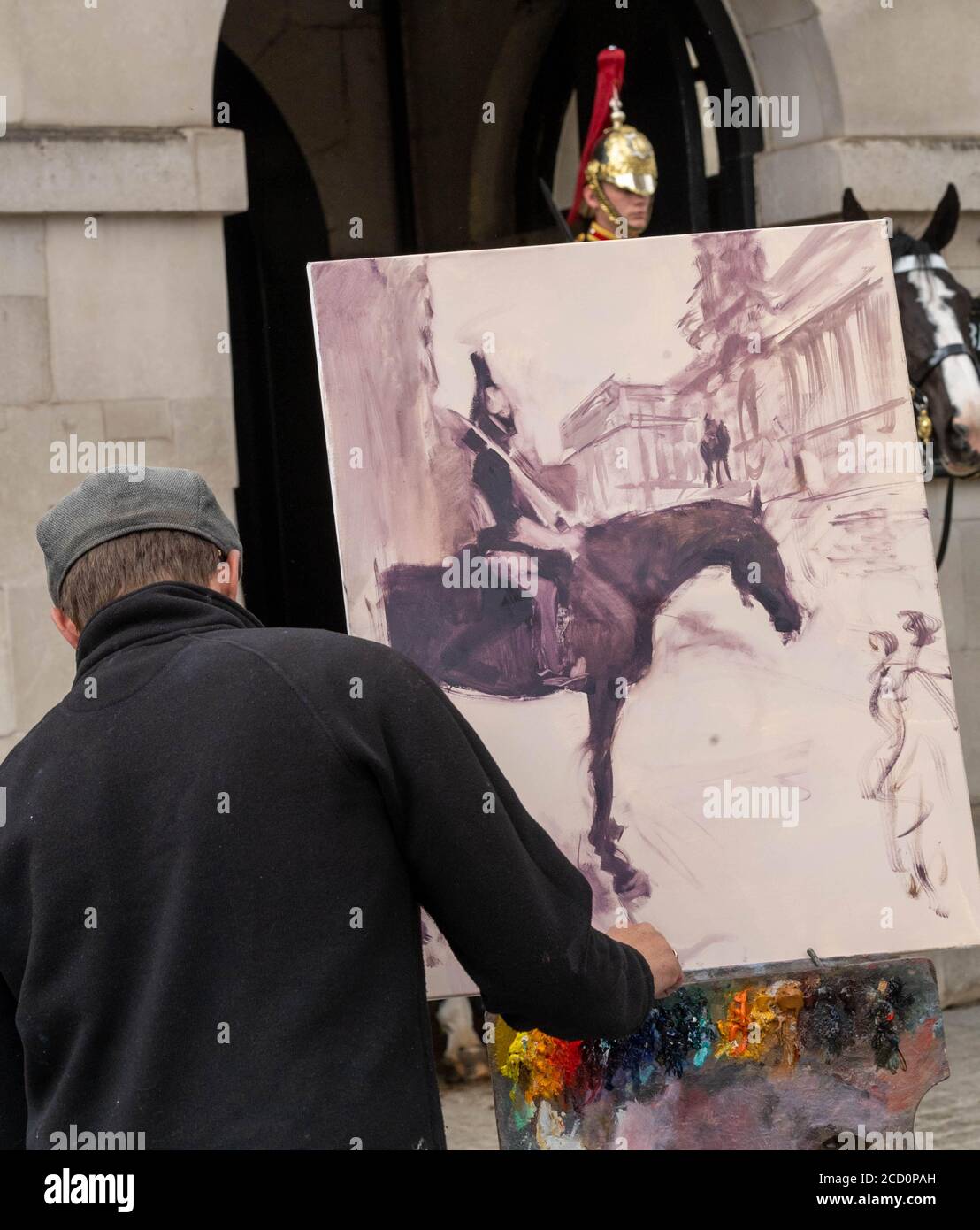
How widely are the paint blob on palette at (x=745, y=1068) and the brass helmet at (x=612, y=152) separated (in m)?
2.64

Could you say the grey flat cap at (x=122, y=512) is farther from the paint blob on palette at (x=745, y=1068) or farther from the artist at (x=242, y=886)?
the paint blob on palette at (x=745, y=1068)

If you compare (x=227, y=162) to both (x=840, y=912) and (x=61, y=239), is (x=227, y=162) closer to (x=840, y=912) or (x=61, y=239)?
(x=61, y=239)

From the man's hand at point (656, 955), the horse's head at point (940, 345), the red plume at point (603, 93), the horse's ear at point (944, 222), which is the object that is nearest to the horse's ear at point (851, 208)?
the horse's head at point (940, 345)

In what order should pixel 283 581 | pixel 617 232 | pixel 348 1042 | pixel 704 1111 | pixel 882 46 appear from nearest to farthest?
pixel 348 1042, pixel 704 1111, pixel 617 232, pixel 882 46, pixel 283 581

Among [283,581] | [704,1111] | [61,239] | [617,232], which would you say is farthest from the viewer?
[283,581]

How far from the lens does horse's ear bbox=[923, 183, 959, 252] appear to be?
4.61 metres

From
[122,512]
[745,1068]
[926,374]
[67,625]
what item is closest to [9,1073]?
[67,625]

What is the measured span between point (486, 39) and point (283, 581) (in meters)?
2.29

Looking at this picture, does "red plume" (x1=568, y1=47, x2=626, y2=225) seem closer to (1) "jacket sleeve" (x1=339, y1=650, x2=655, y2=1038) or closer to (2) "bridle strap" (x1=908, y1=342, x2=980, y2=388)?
(2) "bridle strap" (x1=908, y1=342, x2=980, y2=388)

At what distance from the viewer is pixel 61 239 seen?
3873 mm

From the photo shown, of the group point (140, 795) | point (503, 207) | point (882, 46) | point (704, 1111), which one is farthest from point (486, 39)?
point (140, 795)

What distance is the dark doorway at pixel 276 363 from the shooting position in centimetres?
649

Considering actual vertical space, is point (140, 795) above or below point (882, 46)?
below

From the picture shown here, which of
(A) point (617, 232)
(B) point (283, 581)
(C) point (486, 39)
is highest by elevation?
(C) point (486, 39)
